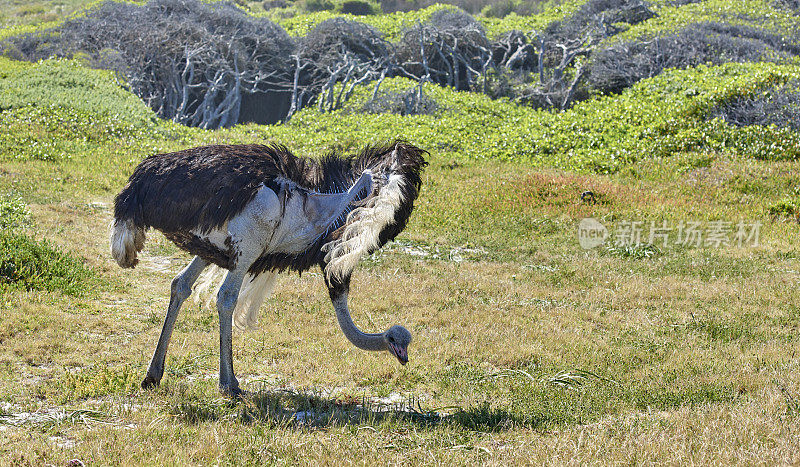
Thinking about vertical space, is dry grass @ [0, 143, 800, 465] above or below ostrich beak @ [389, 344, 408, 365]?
below

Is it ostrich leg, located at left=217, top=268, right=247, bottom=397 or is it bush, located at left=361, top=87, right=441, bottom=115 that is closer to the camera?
ostrich leg, located at left=217, top=268, right=247, bottom=397

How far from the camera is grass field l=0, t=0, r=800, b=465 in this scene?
464 centimetres

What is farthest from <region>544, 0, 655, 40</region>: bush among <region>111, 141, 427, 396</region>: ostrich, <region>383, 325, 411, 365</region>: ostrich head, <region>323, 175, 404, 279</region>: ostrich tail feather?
<region>383, 325, 411, 365</region>: ostrich head

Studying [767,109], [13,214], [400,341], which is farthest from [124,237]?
[767,109]

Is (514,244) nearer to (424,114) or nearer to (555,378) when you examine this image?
(555,378)

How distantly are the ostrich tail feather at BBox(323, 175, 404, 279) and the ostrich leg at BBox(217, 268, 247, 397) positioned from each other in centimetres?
83

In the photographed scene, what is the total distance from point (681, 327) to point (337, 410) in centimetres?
468

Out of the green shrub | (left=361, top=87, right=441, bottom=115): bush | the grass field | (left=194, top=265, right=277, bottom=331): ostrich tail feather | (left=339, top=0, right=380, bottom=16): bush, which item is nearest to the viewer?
the grass field

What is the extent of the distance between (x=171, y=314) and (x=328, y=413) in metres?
1.74

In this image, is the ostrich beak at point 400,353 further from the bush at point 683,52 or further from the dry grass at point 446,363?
the bush at point 683,52

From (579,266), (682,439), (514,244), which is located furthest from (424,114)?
(682,439)

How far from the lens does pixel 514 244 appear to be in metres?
13.3

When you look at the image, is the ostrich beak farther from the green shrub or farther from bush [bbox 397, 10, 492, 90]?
bush [bbox 397, 10, 492, 90]

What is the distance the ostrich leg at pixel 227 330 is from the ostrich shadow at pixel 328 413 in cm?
16
